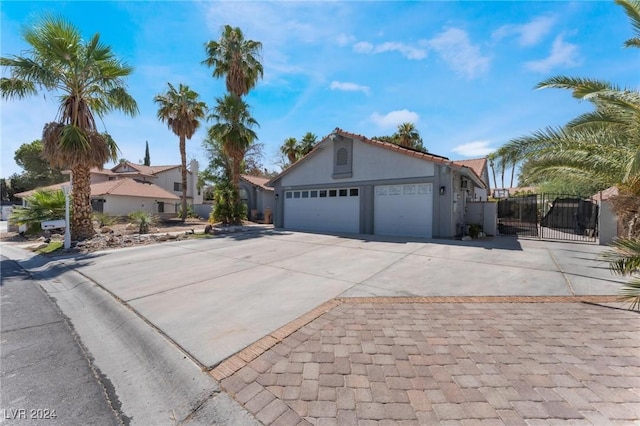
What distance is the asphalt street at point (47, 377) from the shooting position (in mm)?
2549

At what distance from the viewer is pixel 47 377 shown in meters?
3.12

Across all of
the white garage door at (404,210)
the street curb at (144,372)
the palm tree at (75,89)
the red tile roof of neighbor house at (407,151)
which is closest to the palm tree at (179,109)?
the palm tree at (75,89)

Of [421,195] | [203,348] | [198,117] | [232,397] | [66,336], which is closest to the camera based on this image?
[232,397]

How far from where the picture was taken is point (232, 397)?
2609 mm

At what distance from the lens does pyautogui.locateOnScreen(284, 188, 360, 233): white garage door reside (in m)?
16.0

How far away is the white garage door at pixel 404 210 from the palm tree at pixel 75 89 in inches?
516

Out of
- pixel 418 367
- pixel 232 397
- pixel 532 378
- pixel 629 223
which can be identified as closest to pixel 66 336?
pixel 232 397

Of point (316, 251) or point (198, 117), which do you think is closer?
point (316, 251)

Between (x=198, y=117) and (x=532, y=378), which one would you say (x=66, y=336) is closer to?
(x=532, y=378)

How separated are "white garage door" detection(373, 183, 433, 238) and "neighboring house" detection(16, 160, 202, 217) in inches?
807

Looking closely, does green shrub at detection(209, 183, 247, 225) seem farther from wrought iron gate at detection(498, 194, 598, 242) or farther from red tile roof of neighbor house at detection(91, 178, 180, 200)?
wrought iron gate at detection(498, 194, 598, 242)

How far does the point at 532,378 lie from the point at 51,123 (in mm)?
17957

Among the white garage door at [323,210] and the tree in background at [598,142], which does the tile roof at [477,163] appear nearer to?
the white garage door at [323,210]

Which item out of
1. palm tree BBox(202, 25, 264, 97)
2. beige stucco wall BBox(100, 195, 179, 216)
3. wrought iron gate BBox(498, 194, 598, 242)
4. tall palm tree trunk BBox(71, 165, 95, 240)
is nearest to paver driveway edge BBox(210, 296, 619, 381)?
wrought iron gate BBox(498, 194, 598, 242)
